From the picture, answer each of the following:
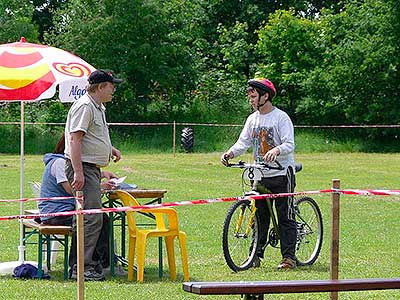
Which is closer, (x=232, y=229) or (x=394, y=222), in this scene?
(x=232, y=229)

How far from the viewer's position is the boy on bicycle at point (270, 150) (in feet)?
30.8

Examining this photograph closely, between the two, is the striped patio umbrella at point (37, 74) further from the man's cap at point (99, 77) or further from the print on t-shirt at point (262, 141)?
the print on t-shirt at point (262, 141)

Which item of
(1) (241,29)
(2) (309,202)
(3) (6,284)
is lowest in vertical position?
(3) (6,284)

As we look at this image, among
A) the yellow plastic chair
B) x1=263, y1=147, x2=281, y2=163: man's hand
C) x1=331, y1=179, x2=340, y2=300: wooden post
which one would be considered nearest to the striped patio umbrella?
the yellow plastic chair

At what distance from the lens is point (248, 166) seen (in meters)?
9.15

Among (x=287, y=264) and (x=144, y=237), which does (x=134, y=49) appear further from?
(x=144, y=237)

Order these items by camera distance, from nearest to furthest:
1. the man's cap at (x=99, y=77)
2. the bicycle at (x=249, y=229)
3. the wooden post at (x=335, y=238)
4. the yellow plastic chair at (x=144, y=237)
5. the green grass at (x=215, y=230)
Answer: the wooden post at (x=335, y=238), the green grass at (x=215, y=230), the man's cap at (x=99, y=77), the yellow plastic chair at (x=144, y=237), the bicycle at (x=249, y=229)

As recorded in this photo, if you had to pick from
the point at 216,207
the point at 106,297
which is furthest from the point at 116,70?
the point at 106,297

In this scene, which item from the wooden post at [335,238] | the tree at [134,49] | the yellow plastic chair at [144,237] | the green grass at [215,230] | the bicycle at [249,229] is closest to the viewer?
the wooden post at [335,238]

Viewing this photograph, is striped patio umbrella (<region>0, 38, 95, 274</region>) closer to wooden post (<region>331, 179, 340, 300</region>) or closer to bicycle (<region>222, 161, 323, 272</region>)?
bicycle (<region>222, 161, 323, 272</region>)

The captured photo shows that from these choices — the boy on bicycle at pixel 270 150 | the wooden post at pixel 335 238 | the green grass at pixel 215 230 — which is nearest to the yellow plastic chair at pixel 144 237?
the green grass at pixel 215 230

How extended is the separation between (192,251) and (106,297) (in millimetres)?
3055

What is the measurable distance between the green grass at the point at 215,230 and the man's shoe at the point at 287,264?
9cm

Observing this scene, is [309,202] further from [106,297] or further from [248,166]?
[106,297]
